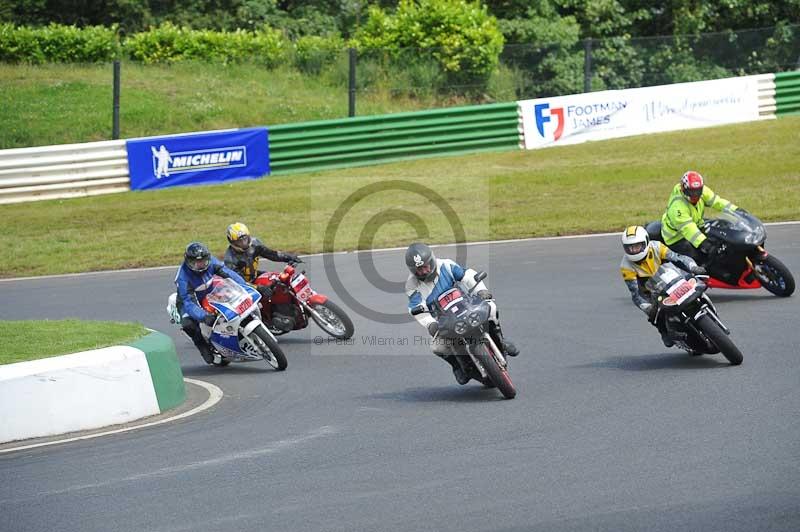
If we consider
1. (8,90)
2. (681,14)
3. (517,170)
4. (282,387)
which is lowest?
(282,387)

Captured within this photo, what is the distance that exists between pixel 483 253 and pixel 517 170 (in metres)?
8.22

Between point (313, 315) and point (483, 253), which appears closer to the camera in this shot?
point (313, 315)

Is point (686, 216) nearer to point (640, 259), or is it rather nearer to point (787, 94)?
point (640, 259)

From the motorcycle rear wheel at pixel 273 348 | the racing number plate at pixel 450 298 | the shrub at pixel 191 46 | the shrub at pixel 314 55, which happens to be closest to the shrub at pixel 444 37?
the shrub at pixel 314 55

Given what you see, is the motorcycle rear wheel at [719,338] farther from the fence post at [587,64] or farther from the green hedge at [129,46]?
the green hedge at [129,46]

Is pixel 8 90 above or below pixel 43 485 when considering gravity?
above

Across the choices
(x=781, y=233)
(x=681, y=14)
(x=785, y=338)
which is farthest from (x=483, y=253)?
(x=681, y=14)

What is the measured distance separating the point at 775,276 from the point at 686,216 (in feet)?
4.22

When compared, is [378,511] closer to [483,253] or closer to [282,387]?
[282,387]

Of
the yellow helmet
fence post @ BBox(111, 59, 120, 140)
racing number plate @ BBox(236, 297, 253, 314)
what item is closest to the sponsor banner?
fence post @ BBox(111, 59, 120, 140)

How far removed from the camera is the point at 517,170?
2759 cm

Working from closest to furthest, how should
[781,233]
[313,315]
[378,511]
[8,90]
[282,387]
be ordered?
1. [378,511]
2. [282,387]
3. [313,315]
4. [781,233]
5. [8,90]

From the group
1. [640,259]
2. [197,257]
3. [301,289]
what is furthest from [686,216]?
[197,257]

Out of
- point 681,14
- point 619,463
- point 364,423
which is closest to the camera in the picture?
point 619,463
